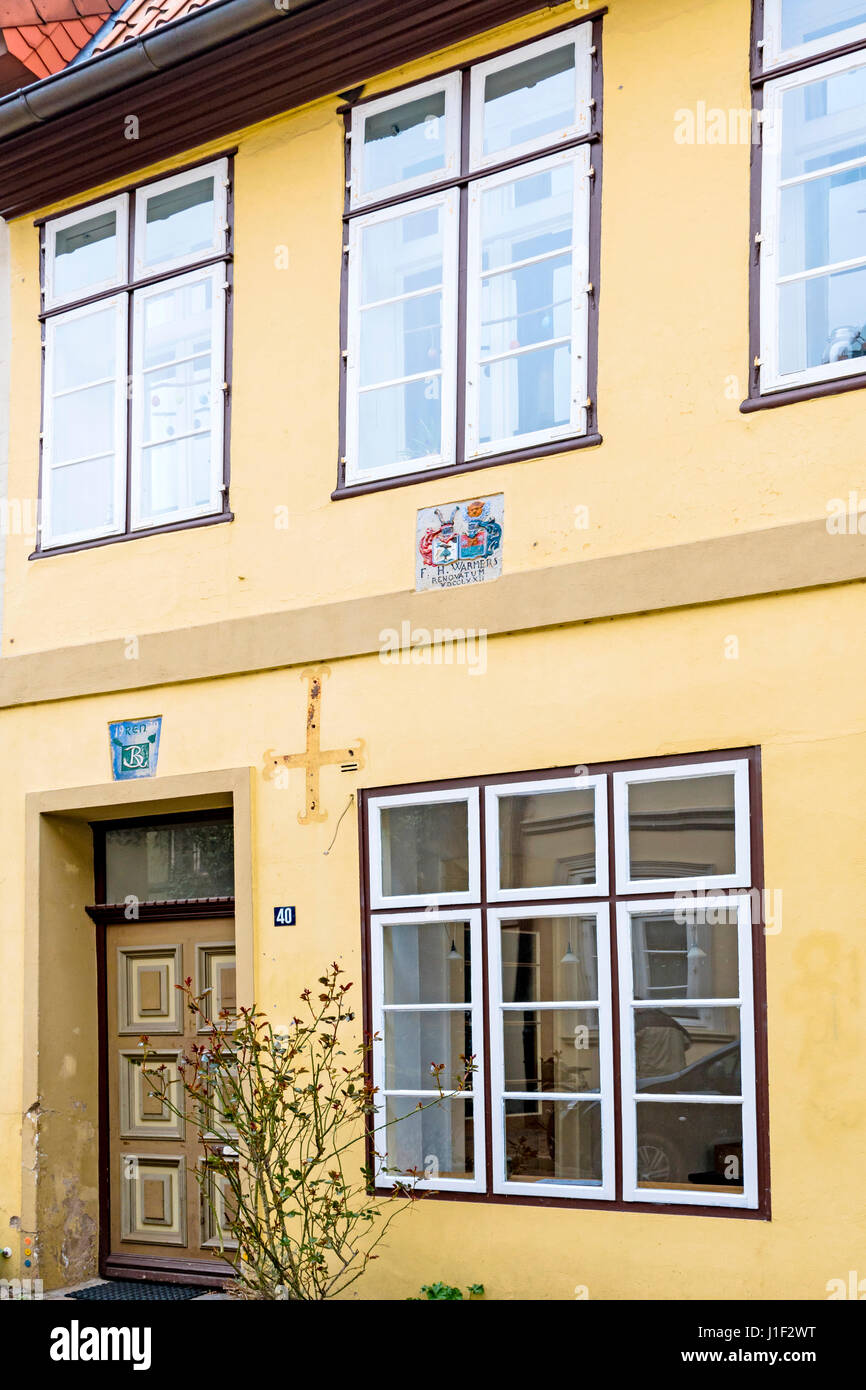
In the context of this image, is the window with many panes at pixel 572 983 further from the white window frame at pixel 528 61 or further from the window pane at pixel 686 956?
the white window frame at pixel 528 61

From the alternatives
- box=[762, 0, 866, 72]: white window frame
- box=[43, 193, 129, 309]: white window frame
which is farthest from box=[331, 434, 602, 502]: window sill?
box=[43, 193, 129, 309]: white window frame

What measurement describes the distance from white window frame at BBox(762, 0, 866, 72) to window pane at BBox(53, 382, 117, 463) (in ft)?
13.0

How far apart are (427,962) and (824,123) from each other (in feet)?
13.2

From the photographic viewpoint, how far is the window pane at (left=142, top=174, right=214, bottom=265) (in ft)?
29.3

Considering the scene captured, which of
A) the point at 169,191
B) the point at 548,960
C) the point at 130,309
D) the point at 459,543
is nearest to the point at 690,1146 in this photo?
the point at 548,960

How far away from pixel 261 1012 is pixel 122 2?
6240mm

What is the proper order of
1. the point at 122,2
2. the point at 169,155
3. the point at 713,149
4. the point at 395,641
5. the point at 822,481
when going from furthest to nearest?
the point at 122,2
the point at 169,155
the point at 395,641
the point at 713,149
the point at 822,481

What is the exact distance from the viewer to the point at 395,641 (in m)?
7.79

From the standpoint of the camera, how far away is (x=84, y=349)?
9320 mm

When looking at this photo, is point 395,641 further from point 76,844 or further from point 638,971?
point 76,844

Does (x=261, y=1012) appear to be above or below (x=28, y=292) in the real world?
below

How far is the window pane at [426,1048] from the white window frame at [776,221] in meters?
3.11

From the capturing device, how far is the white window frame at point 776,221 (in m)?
6.79
